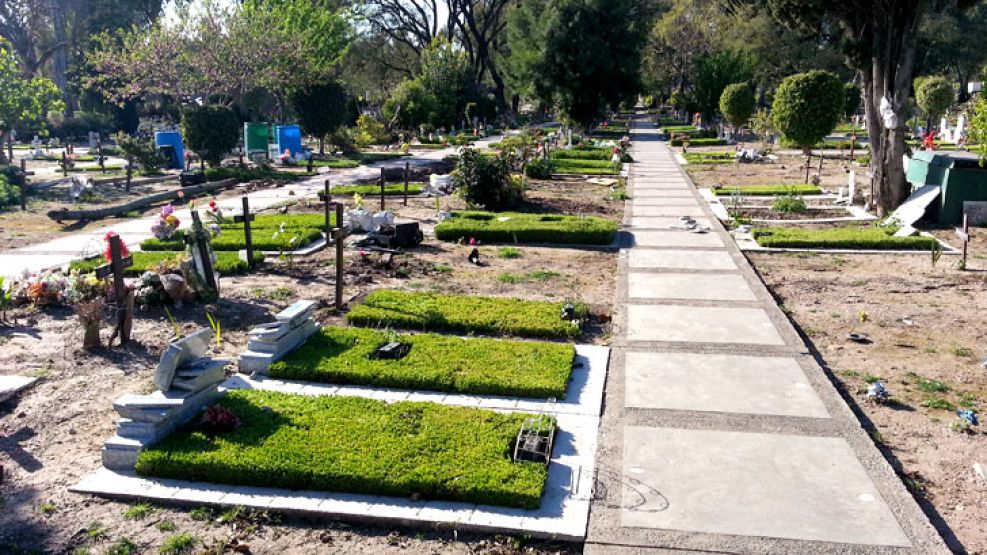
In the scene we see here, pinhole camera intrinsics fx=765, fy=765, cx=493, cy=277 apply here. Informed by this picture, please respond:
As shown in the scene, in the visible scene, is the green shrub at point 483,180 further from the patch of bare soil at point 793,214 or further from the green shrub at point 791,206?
the green shrub at point 791,206

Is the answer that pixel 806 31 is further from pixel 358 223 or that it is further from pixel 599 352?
pixel 599 352

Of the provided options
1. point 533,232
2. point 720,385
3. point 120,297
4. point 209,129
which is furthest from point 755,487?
point 209,129

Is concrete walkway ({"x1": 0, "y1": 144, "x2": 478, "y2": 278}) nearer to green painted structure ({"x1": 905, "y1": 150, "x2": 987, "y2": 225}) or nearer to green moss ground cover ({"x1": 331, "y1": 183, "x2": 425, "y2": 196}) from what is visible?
green moss ground cover ({"x1": 331, "y1": 183, "x2": 425, "y2": 196})

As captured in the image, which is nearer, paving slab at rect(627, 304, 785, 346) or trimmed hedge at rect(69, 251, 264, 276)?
paving slab at rect(627, 304, 785, 346)

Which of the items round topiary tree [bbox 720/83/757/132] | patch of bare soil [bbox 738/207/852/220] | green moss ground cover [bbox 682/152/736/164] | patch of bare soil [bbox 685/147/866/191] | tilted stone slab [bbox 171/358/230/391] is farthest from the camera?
round topiary tree [bbox 720/83/757/132]

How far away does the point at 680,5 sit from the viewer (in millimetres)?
66438

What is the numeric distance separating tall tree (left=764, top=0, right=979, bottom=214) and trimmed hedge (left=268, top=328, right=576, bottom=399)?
13997mm

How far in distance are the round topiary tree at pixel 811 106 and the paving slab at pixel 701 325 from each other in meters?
16.3

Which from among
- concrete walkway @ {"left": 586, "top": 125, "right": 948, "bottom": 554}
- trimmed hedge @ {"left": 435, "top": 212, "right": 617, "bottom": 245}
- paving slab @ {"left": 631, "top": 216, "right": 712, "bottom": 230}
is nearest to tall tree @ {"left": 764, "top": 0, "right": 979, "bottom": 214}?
paving slab @ {"left": 631, "top": 216, "right": 712, "bottom": 230}

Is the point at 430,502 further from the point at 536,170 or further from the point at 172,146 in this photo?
the point at 172,146

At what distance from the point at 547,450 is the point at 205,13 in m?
33.3

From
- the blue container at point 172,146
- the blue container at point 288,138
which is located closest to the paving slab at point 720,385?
the blue container at point 172,146

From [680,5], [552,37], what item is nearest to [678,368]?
[552,37]

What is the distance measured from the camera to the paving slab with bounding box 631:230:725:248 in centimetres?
1658
